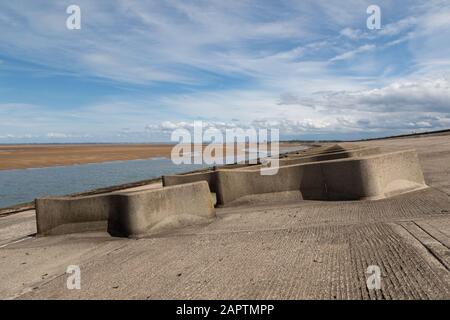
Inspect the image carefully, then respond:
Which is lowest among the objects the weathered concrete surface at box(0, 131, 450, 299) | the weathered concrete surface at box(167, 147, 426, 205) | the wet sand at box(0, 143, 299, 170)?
the wet sand at box(0, 143, 299, 170)

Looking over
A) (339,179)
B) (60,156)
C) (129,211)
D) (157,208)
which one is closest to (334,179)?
(339,179)

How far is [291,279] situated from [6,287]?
369 centimetres

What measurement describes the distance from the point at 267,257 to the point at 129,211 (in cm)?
318

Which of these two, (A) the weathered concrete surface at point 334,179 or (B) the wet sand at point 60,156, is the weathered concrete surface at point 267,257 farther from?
(B) the wet sand at point 60,156

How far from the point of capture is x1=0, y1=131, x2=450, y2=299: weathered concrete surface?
162 inches

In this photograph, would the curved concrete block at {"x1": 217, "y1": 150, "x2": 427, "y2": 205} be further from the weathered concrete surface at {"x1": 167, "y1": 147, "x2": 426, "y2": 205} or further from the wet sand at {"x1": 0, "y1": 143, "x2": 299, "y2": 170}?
→ the wet sand at {"x1": 0, "y1": 143, "x2": 299, "y2": 170}

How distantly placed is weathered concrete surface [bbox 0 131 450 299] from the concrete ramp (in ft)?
0.99

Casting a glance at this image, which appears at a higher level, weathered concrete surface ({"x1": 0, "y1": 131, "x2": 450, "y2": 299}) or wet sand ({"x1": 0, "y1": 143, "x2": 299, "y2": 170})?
weathered concrete surface ({"x1": 0, "y1": 131, "x2": 450, "y2": 299})

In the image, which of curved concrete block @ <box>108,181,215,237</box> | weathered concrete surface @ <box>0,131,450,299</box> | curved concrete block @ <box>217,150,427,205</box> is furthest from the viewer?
curved concrete block @ <box>217,150,427,205</box>

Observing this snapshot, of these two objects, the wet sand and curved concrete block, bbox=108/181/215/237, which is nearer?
curved concrete block, bbox=108/181/215/237

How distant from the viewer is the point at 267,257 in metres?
5.23

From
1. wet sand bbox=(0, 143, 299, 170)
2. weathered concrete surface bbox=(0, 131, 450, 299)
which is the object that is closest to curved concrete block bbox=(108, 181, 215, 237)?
weathered concrete surface bbox=(0, 131, 450, 299)

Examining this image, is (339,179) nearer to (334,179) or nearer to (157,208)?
(334,179)

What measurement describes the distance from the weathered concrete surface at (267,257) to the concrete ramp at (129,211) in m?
0.30
